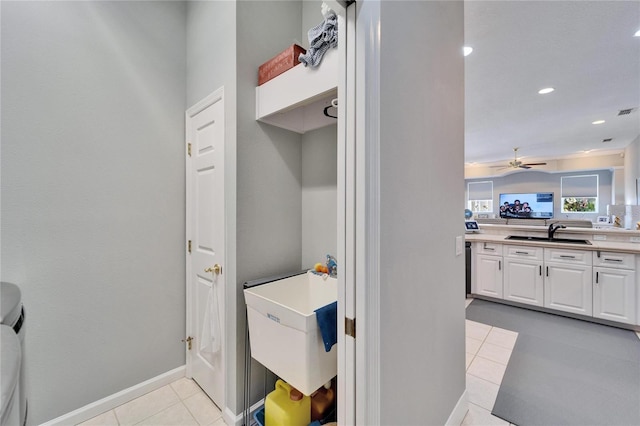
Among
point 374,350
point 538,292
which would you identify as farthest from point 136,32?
point 538,292

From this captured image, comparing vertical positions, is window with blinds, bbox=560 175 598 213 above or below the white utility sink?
above

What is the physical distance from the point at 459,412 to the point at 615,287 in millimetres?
2648

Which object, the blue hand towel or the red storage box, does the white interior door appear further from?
the blue hand towel

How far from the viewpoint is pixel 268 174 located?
1.76 m

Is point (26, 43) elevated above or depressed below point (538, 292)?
above

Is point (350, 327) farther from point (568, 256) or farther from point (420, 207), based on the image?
point (568, 256)

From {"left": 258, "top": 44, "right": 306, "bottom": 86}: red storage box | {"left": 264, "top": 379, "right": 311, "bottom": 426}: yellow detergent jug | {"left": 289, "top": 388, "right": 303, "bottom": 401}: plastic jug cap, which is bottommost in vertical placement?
{"left": 264, "top": 379, "right": 311, "bottom": 426}: yellow detergent jug

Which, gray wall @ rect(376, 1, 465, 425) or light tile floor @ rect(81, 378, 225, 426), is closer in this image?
gray wall @ rect(376, 1, 465, 425)

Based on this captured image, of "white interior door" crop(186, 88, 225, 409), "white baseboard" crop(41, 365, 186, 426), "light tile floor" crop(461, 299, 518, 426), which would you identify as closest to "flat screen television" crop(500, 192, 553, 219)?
"light tile floor" crop(461, 299, 518, 426)

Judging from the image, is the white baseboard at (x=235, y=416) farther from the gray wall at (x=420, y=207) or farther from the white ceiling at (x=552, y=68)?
the white ceiling at (x=552, y=68)

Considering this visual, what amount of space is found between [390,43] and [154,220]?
1895 millimetres

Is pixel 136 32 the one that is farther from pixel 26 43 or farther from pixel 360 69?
pixel 360 69

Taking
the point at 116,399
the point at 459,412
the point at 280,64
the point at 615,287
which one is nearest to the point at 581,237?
the point at 615,287

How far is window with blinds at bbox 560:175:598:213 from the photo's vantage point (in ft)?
26.2
